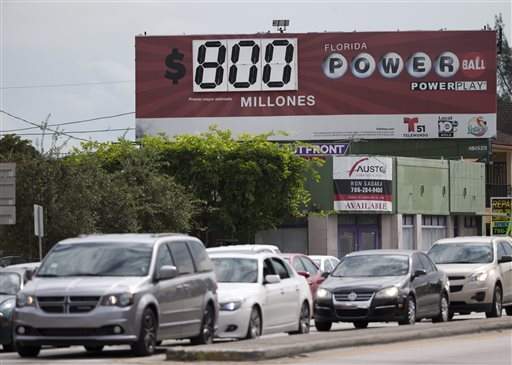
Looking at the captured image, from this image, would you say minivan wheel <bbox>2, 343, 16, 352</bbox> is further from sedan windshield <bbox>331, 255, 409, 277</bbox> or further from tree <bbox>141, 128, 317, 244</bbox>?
tree <bbox>141, 128, 317, 244</bbox>

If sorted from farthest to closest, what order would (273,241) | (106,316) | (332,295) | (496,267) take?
1. (273,241)
2. (496,267)
3. (332,295)
4. (106,316)

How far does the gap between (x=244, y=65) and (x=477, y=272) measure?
43866 mm

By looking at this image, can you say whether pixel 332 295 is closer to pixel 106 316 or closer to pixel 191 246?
pixel 191 246

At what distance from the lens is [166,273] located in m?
19.9

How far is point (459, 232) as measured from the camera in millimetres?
69625

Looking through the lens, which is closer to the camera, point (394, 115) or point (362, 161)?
point (362, 161)

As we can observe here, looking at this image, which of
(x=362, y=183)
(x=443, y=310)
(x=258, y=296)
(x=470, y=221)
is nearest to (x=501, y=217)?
(x=362, y=183)

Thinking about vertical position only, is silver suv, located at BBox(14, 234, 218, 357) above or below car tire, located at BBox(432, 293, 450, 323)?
above

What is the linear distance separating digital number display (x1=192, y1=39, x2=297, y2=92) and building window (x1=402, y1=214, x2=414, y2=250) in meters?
13.2

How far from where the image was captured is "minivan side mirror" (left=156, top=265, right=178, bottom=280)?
19.9 metres

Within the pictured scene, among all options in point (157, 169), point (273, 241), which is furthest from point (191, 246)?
point (273, 241)

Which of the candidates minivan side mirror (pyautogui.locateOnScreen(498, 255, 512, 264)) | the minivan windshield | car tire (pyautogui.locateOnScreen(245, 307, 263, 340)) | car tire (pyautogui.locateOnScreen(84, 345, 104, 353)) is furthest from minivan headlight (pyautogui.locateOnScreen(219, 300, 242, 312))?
minivan side mirror (pyautogui.locateOnScreen(498, 255, 512, 264))

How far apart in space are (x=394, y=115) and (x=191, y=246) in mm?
53157

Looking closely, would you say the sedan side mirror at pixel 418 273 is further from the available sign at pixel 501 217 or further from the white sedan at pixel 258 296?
the available sign at pixel 501 217
